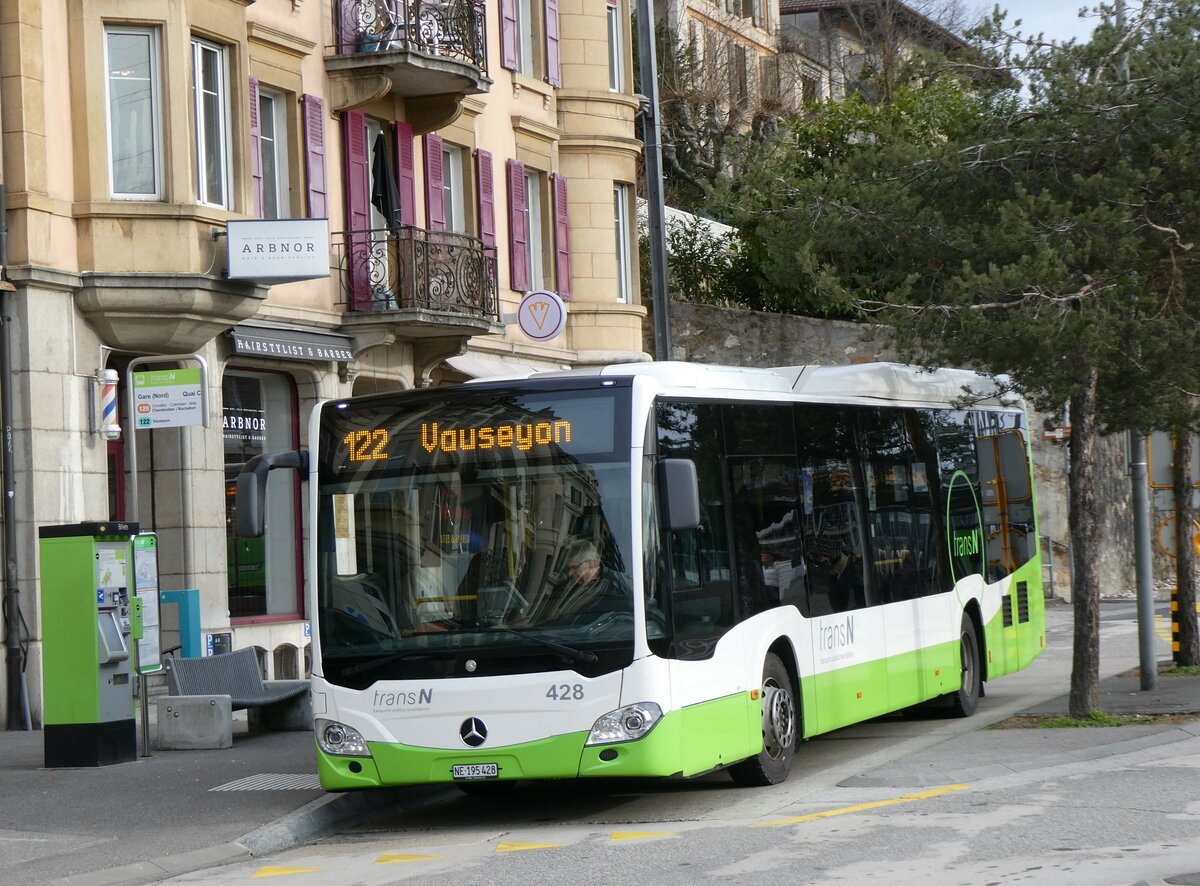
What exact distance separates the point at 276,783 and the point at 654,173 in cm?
1131

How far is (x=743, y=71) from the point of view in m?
52.9

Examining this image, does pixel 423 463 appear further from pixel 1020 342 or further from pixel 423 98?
pixel 423 98

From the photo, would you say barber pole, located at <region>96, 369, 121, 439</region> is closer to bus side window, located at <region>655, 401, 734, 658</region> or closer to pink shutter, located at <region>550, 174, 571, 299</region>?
bus side window, located at <region>655, 401, 734, 658</region>

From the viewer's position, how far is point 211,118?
66.0 ft

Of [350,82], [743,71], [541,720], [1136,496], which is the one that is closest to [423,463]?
[541,720]

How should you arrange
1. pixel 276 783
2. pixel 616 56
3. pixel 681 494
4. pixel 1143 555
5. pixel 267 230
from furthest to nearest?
pixel 616 56 → pixel 267 230 → pixel 1143 555 → pixel 276 783 → pixel 681 494

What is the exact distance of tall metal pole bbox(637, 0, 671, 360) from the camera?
22.2 m

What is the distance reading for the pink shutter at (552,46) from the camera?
28734 millimetres

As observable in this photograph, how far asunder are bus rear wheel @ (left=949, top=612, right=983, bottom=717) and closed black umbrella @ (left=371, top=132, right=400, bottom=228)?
10169 millimetres

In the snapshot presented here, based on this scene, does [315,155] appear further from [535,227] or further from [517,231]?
[535,227]

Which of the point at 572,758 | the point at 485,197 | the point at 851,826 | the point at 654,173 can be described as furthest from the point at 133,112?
the point at 851,826

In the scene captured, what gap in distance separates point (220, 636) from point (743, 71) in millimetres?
36699

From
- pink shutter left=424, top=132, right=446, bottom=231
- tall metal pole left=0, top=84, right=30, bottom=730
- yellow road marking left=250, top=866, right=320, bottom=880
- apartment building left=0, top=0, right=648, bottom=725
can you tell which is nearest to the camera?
yellow road marking left=250, top=866, right=320, bottom=880

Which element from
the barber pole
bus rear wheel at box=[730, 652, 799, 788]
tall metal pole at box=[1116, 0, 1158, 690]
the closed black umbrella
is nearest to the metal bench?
the barber pole
